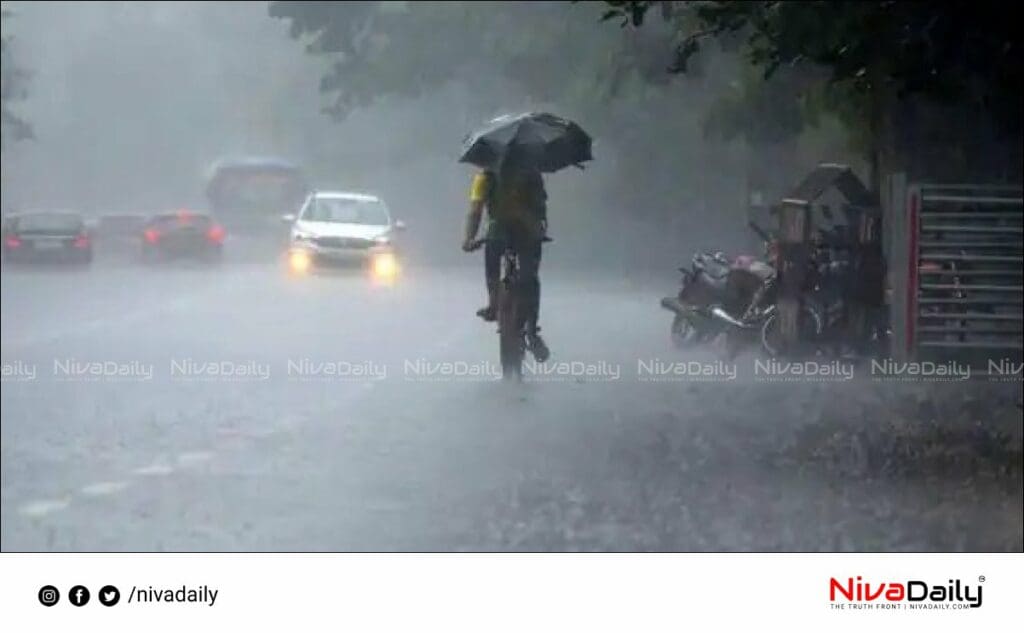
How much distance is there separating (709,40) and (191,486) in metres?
4.84

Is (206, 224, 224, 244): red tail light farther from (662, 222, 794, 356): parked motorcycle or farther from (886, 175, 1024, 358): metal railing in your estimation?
(886, 175, 1024, 358): metal railing

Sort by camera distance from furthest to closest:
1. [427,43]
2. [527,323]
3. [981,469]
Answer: [981,469] → [427,43] → [527,323]

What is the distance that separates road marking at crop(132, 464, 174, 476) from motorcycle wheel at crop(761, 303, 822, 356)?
224 inches

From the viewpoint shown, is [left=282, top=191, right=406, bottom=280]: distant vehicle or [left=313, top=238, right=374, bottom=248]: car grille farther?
[left=313, top=238, right=374, bottom=248]: car grille

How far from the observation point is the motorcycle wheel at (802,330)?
21.4ft

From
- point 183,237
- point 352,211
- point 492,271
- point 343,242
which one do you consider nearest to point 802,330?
point 492,271

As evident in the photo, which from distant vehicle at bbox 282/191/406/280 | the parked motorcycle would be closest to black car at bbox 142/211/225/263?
distant vehicle at bbox 282/191/406/280

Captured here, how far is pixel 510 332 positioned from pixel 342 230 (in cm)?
95

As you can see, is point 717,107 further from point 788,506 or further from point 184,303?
point 184,303

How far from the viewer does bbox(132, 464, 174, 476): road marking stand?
11625 millimetres

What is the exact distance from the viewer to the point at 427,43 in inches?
324

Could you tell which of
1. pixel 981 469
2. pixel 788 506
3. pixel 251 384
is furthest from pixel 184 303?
pixel 981 469
